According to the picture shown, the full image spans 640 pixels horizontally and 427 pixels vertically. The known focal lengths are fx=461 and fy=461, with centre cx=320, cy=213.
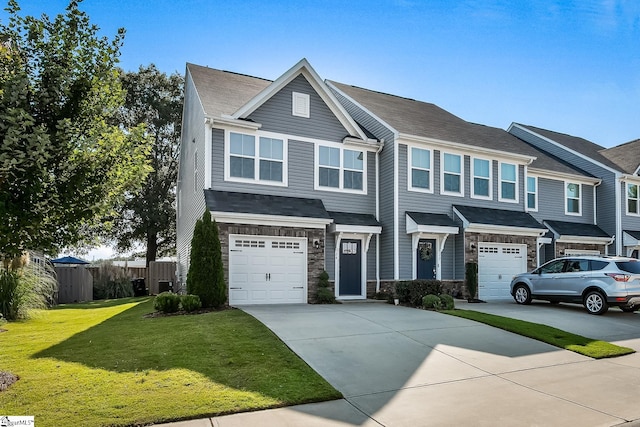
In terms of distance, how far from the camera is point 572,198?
75.8 ft

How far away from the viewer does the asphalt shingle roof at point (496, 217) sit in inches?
709

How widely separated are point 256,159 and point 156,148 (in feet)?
65.3

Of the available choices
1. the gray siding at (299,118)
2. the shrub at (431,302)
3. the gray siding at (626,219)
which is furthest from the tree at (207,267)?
the gray siding at (626,219)

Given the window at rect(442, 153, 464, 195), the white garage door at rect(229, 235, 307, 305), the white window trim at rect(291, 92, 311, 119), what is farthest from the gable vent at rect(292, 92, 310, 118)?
the window at rect(442, 153, 464, 195)

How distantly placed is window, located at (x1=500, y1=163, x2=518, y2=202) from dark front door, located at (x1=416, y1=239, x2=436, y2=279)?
14.2 feet

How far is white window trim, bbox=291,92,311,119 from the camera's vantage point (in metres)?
16.6

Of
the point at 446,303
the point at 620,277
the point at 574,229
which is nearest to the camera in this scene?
the point at 620,277

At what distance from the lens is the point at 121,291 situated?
23.1 metres

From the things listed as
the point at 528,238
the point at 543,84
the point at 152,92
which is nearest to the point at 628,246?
the point at 528,238

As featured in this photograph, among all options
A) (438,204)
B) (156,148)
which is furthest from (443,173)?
(156,148)

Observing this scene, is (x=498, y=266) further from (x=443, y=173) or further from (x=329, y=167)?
(x=329, y=167)

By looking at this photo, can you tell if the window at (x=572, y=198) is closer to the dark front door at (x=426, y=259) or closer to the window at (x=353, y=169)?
the dark front door at (x=426, y=259)

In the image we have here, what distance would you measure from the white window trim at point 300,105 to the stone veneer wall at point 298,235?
4296 mm
